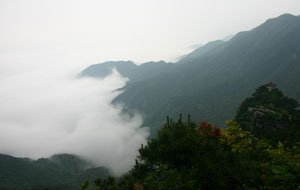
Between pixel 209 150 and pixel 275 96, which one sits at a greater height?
pixel 275 96

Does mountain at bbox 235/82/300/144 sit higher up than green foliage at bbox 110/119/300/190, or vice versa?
mountain at bbox 235/82/300/144

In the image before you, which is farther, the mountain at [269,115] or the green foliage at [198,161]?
the mountain at [269,115]

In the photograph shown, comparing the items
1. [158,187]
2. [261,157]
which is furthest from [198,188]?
[261,157]

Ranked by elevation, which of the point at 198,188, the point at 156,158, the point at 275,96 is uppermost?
the point at 275,96

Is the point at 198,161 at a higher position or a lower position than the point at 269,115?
lower

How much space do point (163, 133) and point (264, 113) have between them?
2137 inches

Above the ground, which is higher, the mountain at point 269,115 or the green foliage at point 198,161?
Result: the mountain at point 269,115

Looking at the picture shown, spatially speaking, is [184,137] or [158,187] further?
[184,137]

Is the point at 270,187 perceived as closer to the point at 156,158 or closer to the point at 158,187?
the point at 158,187

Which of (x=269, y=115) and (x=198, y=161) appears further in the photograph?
(x=269, y=115)

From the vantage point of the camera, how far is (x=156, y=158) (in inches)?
1073

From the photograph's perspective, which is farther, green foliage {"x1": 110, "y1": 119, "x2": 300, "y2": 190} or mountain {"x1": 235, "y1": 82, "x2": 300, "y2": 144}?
mountain {"x1": 235, "y1": 82, "x2": 300, "y2": 144}

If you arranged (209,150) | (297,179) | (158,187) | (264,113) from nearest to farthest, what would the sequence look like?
(297,179)
(158,187)
(209,150)
(264,113)

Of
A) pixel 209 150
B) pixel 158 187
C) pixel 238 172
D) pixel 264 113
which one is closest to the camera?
pixel 158 187
